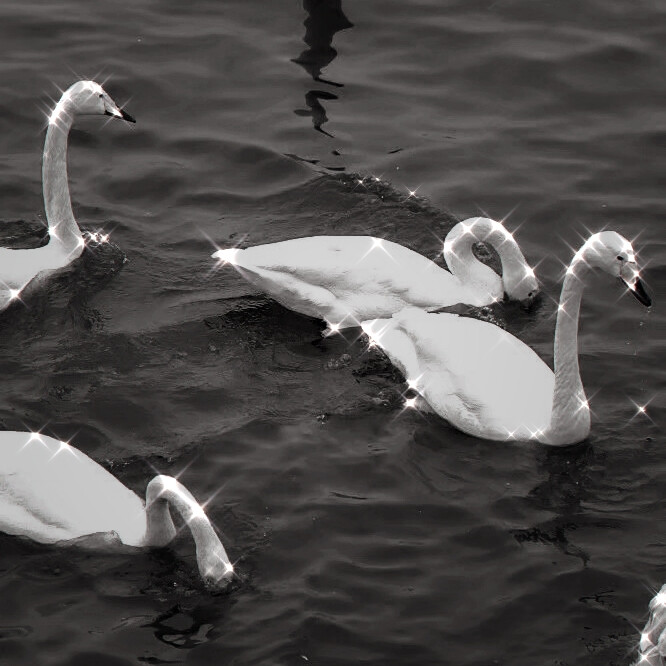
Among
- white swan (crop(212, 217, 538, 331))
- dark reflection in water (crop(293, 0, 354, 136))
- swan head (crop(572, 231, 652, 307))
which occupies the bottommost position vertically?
white swan (crop(212, 217, 538, 331))

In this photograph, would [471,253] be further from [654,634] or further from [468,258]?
[654,634]

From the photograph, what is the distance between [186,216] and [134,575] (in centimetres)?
543

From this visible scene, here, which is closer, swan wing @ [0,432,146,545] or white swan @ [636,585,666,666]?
white swan @ [636,585,666,666]

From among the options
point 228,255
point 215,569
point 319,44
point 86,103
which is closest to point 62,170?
point 86,103

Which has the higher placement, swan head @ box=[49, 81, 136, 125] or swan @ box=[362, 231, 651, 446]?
swan head @ box=[49, 81, 136, 125]

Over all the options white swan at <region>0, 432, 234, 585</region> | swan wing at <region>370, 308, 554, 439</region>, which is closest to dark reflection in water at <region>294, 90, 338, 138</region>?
swan wing at <region>370, 308, 554, 439</region>

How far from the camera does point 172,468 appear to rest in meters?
12.2

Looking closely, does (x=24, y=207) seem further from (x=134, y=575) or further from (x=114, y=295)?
(x=134, y=575)

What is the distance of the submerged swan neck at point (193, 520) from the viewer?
10.8 meters

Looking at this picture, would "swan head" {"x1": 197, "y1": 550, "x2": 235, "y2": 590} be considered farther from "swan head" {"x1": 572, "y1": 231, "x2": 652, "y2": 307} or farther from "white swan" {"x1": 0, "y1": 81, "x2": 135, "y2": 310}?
"white swan" {"x1": 0, "y1": 81, "x2": 135, "y2": 310}

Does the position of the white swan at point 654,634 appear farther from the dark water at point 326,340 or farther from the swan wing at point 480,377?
the swan wing at point 480,377

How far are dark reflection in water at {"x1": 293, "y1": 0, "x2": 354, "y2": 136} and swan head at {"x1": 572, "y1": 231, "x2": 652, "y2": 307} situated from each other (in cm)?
561

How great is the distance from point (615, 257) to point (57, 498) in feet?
14.8

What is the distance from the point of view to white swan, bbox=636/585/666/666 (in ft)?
32.6
